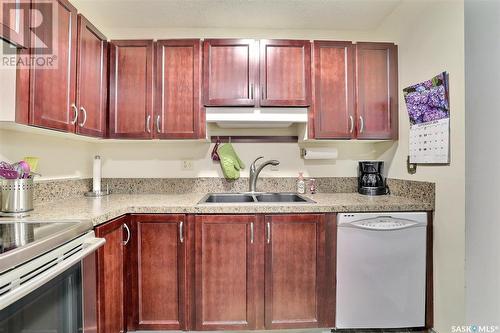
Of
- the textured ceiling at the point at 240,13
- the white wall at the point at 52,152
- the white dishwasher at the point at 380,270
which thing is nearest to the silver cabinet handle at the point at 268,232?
the white dishwasher at the point at 380,270

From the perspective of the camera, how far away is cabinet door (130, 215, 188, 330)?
161cm

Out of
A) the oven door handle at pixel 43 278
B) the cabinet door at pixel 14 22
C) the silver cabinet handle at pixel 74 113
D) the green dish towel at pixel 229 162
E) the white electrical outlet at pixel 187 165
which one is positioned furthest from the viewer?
the white electrical outlet at pixel 187 165

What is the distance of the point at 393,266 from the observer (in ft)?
5.34

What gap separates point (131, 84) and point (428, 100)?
216cm

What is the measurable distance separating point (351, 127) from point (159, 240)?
5.48ft

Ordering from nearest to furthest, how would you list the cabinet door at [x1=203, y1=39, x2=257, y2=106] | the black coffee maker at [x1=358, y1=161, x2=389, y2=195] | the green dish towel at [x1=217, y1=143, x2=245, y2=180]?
the cabinet door at [x1=203, y1=39, x2=257, y2=106]
the black coffee maker at [x1=358, y1=161, x2=389, y2=195]
the green dish towel at [x1=217, y1=143, x2=245, y2=180]

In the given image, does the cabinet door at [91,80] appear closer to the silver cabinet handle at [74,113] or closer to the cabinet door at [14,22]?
the silver cabinet handle at [74,113]

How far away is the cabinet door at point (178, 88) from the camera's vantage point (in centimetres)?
189

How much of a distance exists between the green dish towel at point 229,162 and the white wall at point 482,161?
1580 mm

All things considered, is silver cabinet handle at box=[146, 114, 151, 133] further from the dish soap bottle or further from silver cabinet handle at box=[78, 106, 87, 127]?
the dish soap bottle

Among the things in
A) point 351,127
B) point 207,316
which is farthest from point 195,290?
point 351,127

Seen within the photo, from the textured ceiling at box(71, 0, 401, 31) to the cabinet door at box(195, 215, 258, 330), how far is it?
5.49 ft

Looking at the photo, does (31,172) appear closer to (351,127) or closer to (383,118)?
(351,127)

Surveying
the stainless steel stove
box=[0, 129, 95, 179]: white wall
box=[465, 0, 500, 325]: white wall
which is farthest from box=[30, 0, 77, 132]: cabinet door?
box=[465, 0, 500, 325]: white wall
